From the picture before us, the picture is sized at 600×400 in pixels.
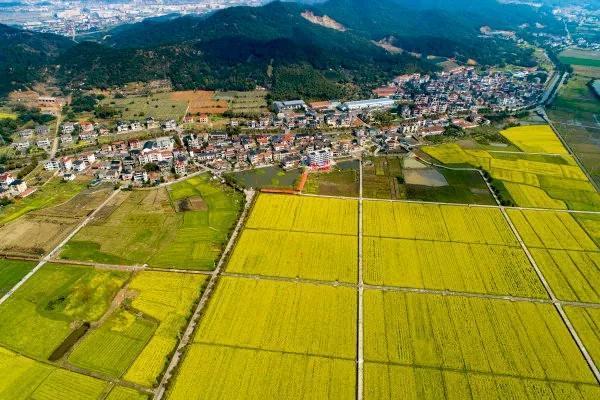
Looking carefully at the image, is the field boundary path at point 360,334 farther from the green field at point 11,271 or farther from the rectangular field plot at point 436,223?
the green field at point 11,271

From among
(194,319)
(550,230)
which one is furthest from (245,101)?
(194,319)

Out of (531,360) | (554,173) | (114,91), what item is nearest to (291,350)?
(531,360)

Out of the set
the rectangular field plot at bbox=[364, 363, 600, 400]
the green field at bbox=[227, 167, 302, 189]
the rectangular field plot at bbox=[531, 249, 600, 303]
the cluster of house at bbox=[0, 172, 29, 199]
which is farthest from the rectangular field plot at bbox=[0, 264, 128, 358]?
the rectangular field plot at bbox=[531, 249, 600, 303]

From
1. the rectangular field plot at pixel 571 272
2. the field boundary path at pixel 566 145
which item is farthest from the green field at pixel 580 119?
the rectangular field plot at pixel 571 272

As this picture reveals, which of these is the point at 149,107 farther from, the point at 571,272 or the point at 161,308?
the point at 571,272

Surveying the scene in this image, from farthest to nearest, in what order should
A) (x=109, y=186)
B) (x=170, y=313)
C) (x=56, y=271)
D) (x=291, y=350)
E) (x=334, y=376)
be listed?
(x=109, y=186)
(x=56, y=271)
(x=170, y=313)
(x=291, y=350)
(x=334, y=376)

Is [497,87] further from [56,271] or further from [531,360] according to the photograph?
[56,271]
